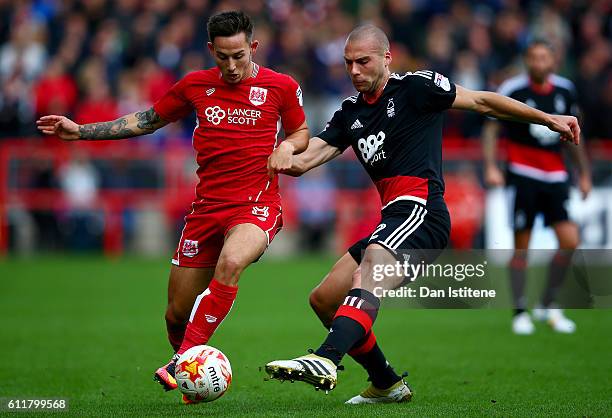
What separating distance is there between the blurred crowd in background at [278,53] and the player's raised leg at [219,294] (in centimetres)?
1278

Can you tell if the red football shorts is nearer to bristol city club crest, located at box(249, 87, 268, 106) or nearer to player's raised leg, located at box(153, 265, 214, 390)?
player's raised leg, located at box(153, 265, 214, 390)

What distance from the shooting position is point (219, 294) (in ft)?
23.8

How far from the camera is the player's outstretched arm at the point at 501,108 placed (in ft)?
23.4

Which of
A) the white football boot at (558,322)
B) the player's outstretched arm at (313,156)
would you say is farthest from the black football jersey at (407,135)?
the white football boot at (558,322)

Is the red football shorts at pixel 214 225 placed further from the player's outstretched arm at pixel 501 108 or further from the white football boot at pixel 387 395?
the player's outstretched arm at pixel 501 108

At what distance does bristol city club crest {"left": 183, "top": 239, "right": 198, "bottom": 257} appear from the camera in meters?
7.77

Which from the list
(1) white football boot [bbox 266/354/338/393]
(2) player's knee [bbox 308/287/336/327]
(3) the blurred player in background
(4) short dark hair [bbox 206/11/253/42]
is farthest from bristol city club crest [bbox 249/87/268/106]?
(3) the blurred player in background

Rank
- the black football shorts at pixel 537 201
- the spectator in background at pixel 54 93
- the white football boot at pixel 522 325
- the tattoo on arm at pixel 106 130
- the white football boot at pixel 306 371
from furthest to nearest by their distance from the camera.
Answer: the spectator in background at pixel 54 93 < the black football shorts at pixel 537 201 < the white football boot at pixel 522 325 < the tattoo on arm at pixel 106 130 < the white football boot at pixel 306 371

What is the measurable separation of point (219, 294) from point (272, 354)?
268cm

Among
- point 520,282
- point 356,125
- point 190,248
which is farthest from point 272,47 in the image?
point 356,125

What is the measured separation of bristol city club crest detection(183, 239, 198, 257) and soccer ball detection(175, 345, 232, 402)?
106 centimetres

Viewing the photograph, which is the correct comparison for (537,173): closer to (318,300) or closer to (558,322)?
(558,322)

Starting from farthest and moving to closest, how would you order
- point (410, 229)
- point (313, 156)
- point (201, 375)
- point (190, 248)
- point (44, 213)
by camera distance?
point (44, 213) → point (190, 248) → point (313, 156) → point (410, 229) → point (201, 375)

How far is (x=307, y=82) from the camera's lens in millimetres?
21219
